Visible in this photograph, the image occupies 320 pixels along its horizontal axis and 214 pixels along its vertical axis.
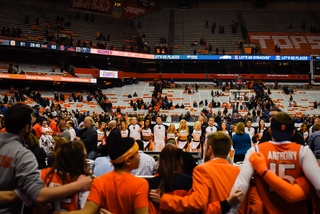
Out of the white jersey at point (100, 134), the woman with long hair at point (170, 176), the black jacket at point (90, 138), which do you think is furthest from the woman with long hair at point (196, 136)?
the woman with long hair at point (170, 176)

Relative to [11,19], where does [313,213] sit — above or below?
below

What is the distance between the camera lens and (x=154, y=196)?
2.73 metres

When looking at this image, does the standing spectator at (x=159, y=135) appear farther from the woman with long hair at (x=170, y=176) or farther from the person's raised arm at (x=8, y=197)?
the person's raised arm at (x=8, y=197)

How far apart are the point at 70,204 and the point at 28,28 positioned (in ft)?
137

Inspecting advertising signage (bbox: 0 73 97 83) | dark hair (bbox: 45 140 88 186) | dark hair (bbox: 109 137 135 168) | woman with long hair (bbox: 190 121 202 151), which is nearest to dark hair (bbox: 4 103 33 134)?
dark hair (bbox: 45 140 88 186)

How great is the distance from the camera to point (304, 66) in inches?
1794

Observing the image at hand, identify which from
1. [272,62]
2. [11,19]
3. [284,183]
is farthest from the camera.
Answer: [272,62]

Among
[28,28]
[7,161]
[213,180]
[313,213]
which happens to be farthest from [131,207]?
[28,28]

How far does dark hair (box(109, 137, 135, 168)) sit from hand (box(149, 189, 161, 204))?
17.9 inches

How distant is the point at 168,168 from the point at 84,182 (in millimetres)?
923

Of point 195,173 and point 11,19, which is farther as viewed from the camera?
point 11,19

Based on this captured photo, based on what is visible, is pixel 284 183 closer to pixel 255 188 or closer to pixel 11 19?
pixel 255 188

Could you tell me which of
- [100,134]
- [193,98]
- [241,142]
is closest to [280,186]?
[241,142]

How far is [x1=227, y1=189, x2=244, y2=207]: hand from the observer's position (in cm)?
259
